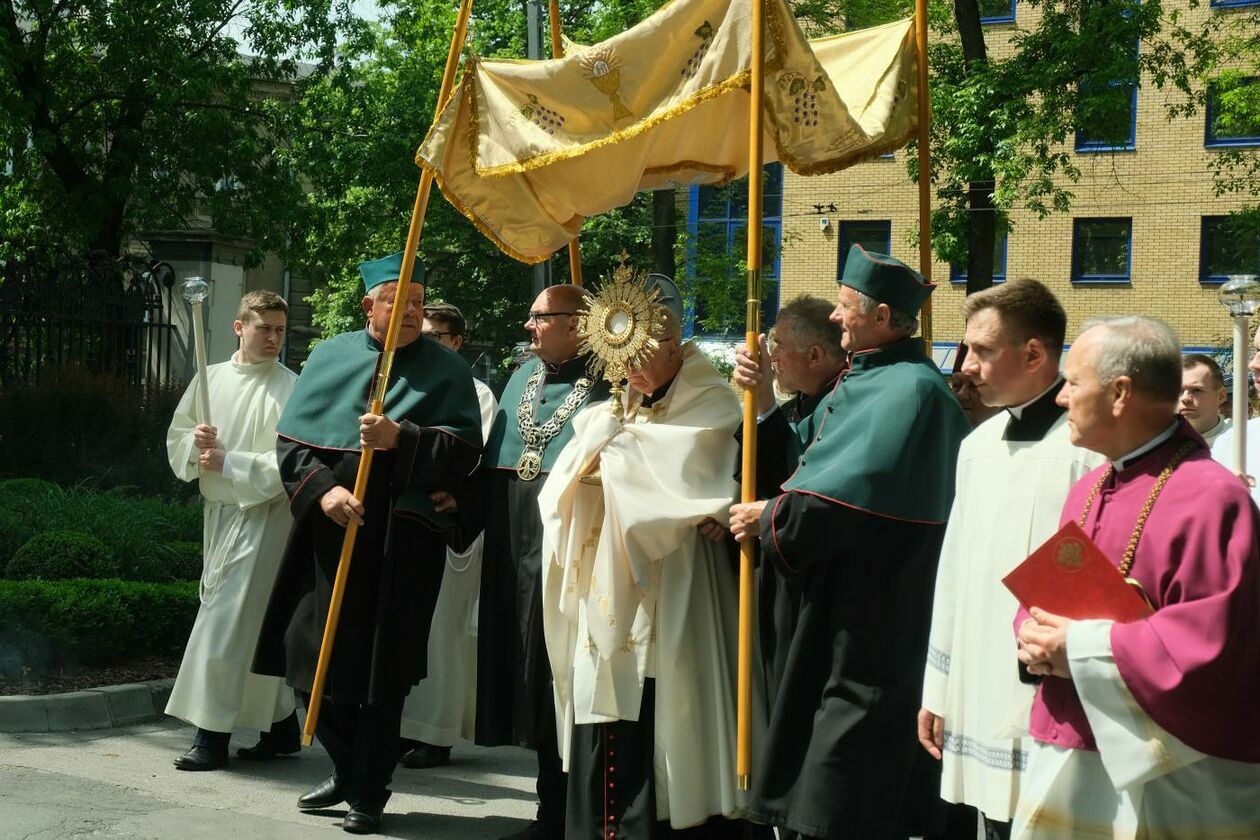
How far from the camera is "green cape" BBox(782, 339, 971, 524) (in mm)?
5043

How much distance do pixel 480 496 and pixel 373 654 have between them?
849mm

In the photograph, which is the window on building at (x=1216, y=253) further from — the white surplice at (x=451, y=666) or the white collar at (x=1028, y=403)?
the white collar at (x=1028, y=403)

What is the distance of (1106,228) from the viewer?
34.3m

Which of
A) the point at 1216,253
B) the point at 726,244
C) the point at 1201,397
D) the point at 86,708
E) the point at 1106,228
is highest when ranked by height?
the point at 1106,228

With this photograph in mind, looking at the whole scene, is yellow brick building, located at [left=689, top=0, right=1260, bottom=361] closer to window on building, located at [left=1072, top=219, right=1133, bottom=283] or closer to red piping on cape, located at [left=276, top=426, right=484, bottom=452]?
window on building, located at [left=1072, top=219, right=1133, bottom=283]

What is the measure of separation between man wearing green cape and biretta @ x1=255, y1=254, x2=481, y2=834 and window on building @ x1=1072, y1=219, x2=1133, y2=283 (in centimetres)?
2938

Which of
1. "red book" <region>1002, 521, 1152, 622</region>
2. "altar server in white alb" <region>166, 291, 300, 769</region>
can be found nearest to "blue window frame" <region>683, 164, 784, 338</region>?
"altar server in white alb" <region>166, 291, 300, 769</region>

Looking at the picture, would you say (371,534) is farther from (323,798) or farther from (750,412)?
(750,412)

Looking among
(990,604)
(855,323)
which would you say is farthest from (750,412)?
(990,604)

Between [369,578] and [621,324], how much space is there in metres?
1.71

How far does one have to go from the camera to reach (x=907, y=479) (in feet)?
16.6

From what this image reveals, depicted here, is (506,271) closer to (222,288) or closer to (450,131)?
(222,288)

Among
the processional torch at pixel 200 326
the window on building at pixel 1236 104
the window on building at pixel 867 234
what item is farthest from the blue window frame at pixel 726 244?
the processional torch at pixel 200 326

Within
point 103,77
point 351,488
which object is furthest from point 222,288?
point 351,488
